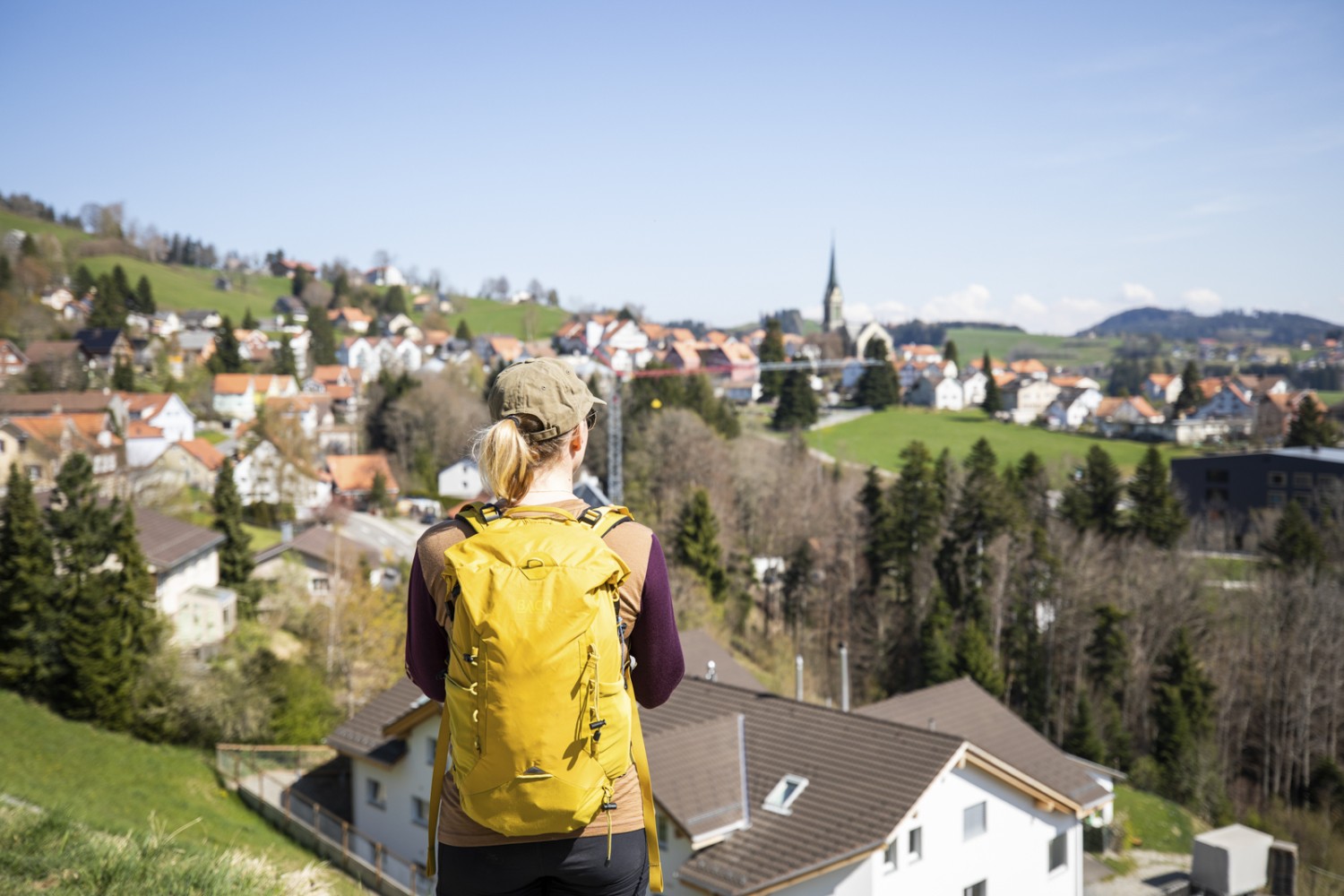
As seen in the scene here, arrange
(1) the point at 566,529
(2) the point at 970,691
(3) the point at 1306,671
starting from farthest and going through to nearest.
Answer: (3) the point at 1306,671 → (2) the point at 970,691 → (1) the point at 566,529

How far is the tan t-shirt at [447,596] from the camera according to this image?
2.05m

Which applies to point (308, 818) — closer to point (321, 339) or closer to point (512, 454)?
point (512, 454)

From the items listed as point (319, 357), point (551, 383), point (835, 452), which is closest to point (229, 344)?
point (319, 357)

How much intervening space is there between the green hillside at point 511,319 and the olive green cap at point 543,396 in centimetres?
9921

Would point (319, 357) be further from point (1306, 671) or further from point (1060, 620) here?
point (1306, 671)

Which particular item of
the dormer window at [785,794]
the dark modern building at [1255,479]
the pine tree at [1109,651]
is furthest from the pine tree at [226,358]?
the dormer window at [785,794]

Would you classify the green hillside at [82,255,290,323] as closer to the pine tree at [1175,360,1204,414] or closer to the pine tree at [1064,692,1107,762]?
the pine tree at [1064,692,1107,762]

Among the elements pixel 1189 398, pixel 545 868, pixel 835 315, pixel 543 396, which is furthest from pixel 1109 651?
pixel 835 315

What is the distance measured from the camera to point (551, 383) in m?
2.14

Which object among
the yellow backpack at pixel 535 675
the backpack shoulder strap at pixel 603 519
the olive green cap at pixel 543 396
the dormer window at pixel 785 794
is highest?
the olive green cap at pixel 543 396

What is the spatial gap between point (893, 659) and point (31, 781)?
1141 inches

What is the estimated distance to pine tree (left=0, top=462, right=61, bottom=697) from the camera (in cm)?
2120

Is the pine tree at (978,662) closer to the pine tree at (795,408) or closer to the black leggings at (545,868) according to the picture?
the pine tree at (795,408)

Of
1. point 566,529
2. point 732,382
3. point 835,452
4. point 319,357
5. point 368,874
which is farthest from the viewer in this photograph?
point 732,382
